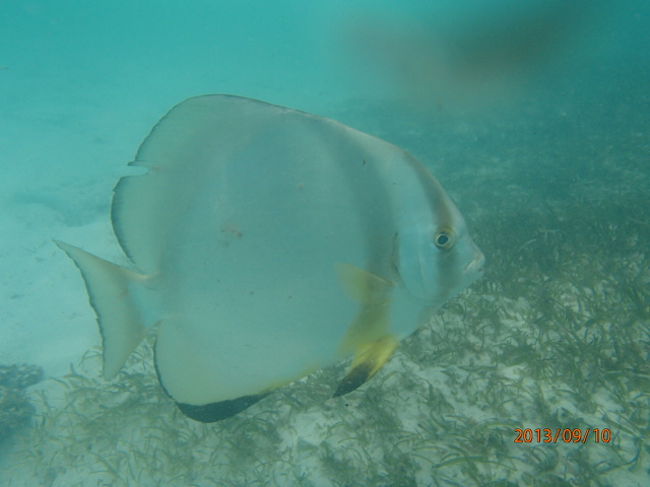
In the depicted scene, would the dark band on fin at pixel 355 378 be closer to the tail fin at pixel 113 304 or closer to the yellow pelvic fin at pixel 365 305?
the yellow pelvic fin at pixel 365 305

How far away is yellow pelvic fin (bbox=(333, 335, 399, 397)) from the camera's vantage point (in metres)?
0.99

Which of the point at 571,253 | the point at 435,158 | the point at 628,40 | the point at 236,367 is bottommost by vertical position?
the point at 435,158

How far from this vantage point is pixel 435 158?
10.6 meters

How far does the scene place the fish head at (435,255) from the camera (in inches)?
38.9

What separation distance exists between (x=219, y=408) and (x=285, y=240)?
562 mm

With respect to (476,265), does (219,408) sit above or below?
below

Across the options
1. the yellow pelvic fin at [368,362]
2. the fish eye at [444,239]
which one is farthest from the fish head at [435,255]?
the yellow pelvic fin at [368,362]

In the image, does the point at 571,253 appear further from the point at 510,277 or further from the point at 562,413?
the point at 562,413

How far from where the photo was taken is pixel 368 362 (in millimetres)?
1022

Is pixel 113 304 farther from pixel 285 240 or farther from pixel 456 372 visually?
pixel 456 372

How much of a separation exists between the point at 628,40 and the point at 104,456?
47534 mm

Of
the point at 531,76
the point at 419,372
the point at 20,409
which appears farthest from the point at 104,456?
the point at 531,76
